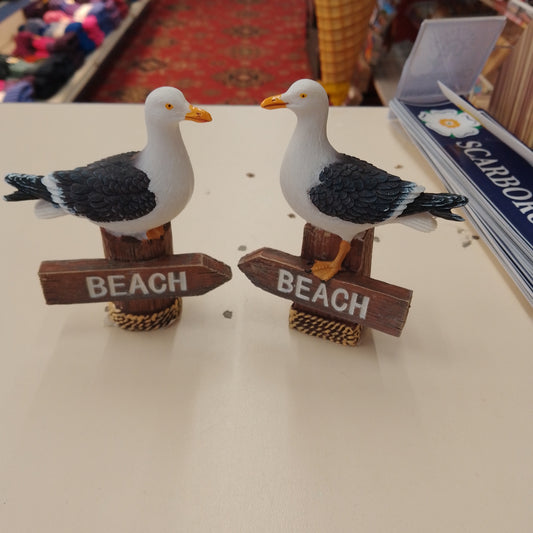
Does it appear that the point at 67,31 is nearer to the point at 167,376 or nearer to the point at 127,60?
the point at 127,60

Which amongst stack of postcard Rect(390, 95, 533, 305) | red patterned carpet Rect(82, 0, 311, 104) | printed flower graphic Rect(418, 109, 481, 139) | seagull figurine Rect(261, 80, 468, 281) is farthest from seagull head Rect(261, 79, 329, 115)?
red patterned carpet Rect(82, 0, 311, 104)

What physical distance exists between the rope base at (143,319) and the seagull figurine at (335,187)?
22 centimetres

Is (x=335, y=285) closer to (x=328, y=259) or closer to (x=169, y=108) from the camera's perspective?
(x=328, y=259)

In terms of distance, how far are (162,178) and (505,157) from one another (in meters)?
0.63

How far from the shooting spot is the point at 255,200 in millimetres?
863

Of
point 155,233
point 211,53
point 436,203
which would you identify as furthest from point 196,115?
point 211,53

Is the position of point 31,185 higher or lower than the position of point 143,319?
higher

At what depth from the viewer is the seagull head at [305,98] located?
0.49m

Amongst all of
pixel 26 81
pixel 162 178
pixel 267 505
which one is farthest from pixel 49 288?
pixel 26 81

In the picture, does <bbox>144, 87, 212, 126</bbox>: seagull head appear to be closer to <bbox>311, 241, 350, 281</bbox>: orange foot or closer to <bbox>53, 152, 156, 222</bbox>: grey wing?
<bbox>53, 152, 156, 222</bbox>: grey wing

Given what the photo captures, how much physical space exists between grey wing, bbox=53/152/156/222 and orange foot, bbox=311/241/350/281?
0.19 metres

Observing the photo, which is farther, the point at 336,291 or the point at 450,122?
the point at 450,122

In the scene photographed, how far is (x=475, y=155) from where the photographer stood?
0.87 meters

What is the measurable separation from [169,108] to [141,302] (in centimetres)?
A: 23
